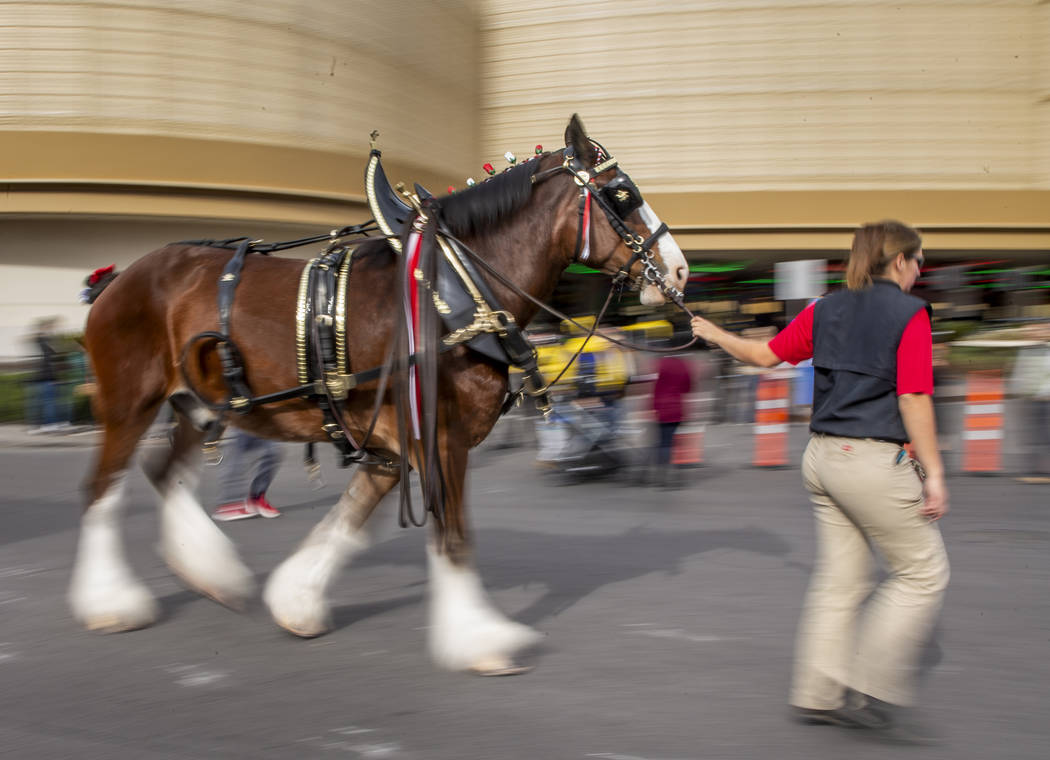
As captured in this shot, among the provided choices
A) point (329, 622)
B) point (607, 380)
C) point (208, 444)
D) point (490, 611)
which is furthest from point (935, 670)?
point (607, 380)

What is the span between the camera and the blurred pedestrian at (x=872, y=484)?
3600 millimetres

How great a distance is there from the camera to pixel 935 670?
14.8 feet

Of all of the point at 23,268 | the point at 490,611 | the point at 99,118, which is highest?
the point at 99,118

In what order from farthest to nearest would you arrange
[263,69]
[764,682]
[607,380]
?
[263,69] → [607,380] → [764,682]

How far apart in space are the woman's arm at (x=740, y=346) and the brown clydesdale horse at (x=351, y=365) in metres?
0.61

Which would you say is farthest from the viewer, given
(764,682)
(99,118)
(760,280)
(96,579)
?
(760,280)

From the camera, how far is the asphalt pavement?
3793 millimetres

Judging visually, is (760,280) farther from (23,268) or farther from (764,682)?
(764,682)

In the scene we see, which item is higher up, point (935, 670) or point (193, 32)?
point (193, 32)

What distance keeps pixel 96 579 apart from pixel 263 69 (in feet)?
55.8

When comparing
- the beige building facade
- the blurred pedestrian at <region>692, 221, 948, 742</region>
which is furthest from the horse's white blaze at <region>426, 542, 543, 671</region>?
the beige building facade

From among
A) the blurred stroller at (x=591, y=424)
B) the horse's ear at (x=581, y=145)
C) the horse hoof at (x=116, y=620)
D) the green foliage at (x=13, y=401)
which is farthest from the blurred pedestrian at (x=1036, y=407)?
the green foliage at (x=13, y=401)

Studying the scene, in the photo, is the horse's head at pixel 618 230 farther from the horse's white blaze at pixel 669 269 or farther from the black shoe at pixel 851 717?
the black shoe at pixel 851 717

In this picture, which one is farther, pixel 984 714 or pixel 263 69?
pixel 263 69
